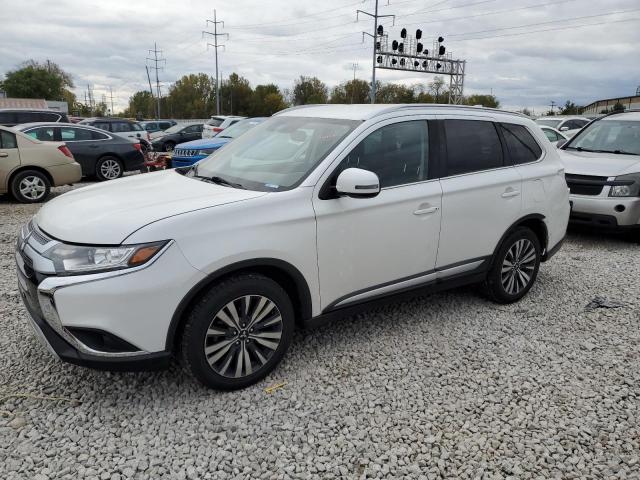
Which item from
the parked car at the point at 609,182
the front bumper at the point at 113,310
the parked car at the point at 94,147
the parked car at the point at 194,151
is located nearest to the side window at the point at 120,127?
the parked car at the point at 94,147

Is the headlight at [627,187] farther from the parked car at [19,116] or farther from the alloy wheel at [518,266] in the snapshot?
the parked car at [19,116]

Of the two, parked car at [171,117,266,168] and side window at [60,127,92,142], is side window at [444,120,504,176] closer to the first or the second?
parked car at [171,117,266,168]

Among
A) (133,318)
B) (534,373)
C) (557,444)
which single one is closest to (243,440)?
(133,318)

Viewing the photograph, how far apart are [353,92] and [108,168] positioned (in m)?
66.8

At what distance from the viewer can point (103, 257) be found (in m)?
2.69

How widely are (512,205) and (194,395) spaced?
3.04 m

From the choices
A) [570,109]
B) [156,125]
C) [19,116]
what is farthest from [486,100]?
[19,116]

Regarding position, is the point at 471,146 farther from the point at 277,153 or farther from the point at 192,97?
the point at 192,97

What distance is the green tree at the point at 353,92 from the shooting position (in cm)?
7512

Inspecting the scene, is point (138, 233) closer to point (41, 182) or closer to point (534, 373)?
point (534, 373)

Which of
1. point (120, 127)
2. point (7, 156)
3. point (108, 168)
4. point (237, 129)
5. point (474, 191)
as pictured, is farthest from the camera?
point (120, 127)

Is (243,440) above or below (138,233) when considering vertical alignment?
below

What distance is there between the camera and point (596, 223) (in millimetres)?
7016

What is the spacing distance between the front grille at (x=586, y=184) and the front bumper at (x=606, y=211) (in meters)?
0.06
